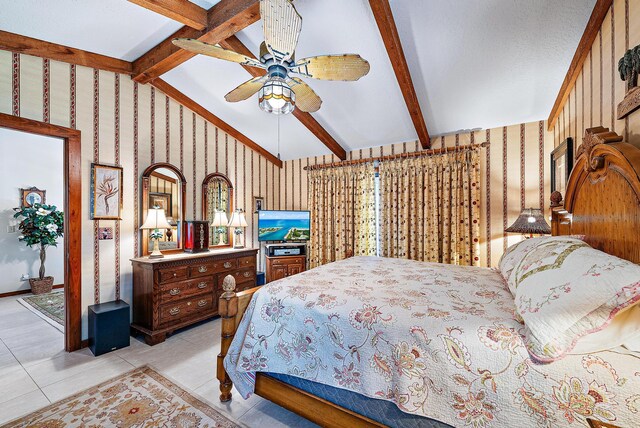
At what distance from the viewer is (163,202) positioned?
139 inches

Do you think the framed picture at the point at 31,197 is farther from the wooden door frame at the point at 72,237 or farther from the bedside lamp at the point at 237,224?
the bedside lamp at the point at 237,224

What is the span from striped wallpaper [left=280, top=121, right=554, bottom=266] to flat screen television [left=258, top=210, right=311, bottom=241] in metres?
2.58

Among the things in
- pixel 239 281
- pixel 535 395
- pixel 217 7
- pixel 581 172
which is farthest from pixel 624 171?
pixel 239 281

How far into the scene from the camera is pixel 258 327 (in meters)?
1.72

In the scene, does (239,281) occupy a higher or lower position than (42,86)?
lower

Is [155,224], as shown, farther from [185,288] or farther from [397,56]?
[397,56]

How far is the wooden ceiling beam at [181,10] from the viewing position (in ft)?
6.86

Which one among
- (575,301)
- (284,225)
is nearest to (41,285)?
(284,225)

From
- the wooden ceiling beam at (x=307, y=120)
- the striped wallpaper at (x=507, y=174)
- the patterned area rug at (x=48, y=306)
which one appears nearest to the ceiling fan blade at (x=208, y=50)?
the wooden ceiling beam at (x=307, y=120)

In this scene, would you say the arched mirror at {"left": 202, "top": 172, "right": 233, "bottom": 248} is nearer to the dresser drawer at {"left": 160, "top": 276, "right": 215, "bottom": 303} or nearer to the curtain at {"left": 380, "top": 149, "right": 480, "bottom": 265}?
the dresser drawer at {"left": 160, "top": 276, "right": 215, "bottom": 303}

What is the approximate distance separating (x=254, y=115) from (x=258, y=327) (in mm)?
3245

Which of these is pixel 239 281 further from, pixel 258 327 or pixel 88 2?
pixel 88 2

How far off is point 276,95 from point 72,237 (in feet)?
8.39

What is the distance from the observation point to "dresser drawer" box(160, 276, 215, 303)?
2986 millimetres
